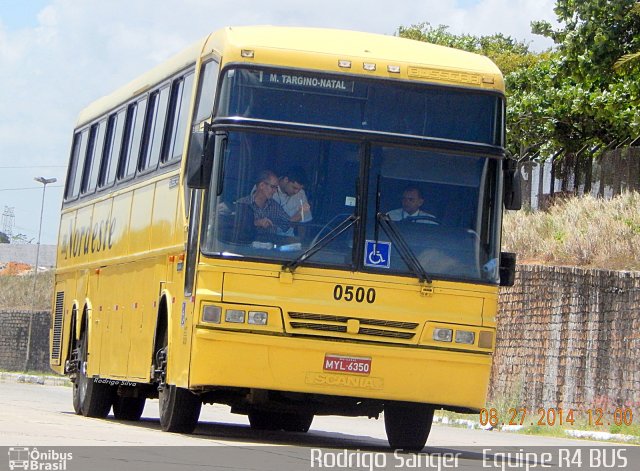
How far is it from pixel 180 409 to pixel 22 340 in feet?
183

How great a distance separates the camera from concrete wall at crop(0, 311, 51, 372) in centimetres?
6806

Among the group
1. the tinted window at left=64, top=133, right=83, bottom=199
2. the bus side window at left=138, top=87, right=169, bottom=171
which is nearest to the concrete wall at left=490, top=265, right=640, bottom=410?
the tinted window at left=64, top=133, right=83, bottom=199

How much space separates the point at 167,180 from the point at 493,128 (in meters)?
3.66

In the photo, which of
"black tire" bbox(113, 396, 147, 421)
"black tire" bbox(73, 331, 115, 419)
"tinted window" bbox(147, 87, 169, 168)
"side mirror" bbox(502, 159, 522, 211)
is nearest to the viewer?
"side mirror" bbox(502, 159, 522, 211)

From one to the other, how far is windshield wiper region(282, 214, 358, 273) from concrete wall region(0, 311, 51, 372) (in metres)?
53.8

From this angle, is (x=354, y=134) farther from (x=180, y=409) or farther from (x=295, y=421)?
(x=295, y=421)

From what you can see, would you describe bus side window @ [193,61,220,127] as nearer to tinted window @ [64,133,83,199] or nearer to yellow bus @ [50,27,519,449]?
yellow bus @ [50,27,519,449]

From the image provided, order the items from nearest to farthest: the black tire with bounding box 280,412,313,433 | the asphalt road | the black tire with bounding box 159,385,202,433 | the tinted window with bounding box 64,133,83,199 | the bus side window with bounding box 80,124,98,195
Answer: the asphalt road
the black tire with bounding box 159,385,202,433
the black tire with bounding box 280,412,313,433
the bus side window with bounding box 80,124,98,195
the tinted window with bounding box 64,133,83,199

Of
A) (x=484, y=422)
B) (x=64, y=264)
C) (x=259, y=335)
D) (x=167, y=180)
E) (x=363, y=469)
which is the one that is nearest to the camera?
(x=363, y=469)

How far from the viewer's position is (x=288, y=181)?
13859mm

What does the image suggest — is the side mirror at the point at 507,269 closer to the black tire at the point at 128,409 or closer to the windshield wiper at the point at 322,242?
the windshield wiper at the point at 322,242

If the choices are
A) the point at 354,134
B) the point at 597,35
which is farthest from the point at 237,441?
the point at 597,35

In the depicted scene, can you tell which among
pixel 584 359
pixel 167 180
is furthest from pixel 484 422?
pixel 167 180

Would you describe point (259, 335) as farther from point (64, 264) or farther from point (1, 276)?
point (1, 276)
